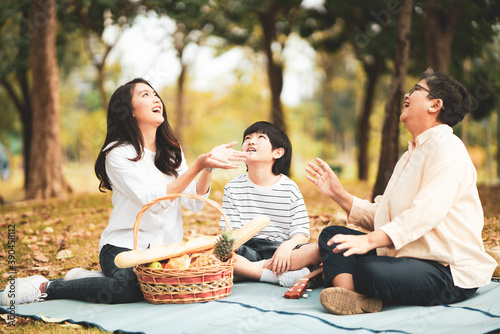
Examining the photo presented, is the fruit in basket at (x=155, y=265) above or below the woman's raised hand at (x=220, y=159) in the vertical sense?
below

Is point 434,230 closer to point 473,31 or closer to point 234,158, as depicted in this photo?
point 234,158

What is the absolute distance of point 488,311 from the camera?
2.94 meters

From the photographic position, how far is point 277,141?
4281mm

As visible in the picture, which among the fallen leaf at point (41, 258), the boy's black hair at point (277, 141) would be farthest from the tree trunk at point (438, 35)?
the fallen leaf at point (41, 258)

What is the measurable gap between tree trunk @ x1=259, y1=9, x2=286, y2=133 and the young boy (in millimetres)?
9868

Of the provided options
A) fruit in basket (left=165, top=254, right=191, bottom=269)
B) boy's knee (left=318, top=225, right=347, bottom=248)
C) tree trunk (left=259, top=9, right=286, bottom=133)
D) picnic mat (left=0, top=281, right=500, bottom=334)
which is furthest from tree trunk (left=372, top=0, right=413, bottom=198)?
tree trunk (left=259, top=9, right=286, bottom=133)

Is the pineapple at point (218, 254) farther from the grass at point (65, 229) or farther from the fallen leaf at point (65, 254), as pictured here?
the fallen leaf at point (65, 254)

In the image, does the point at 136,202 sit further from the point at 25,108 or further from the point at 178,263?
the point at 25,108

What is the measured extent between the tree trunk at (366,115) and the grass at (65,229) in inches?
269

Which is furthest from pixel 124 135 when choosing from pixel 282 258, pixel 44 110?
pixel 44 110

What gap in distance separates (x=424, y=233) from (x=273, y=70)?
12.3 metres

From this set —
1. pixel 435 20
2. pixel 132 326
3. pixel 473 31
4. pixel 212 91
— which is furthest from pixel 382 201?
pixel 212 91

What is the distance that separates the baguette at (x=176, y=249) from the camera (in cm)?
319

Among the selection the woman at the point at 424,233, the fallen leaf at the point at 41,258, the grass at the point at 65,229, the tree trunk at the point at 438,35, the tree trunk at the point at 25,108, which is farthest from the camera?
the tree trunk at the point at 25,108
